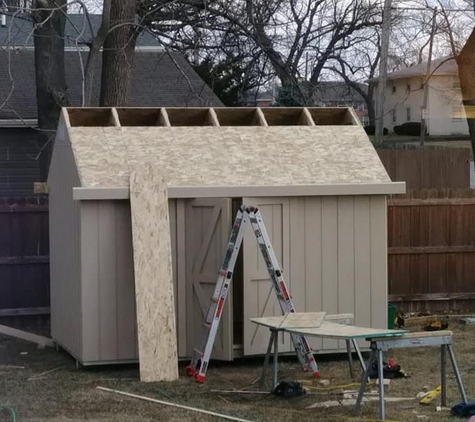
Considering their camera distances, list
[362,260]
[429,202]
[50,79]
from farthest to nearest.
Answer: [50,79], [429,202], [362,260]

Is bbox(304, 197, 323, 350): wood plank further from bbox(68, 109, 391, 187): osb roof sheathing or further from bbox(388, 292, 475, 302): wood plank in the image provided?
bbox(388, 292, 475, 302): wood plank

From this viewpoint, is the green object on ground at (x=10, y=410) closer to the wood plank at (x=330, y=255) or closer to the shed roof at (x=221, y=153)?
the shed roof at (x=221, y=153)

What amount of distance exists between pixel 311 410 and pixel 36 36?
8095mm

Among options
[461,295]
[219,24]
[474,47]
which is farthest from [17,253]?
[474,47]

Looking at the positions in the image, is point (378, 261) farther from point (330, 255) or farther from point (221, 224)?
point (221, 224)

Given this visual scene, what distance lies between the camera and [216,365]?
995 cm

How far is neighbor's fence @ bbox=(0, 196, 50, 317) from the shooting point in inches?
506

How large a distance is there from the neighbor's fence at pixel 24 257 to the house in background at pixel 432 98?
7.70 meters

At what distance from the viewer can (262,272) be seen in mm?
9789

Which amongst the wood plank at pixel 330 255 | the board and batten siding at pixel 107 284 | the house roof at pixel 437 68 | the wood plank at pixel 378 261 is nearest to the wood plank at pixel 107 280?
the board and batten siding at pixel 107 284

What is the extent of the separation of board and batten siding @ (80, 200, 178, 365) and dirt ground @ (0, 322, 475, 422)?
0.26 meters

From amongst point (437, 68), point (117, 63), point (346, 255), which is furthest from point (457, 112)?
point (346, 255)

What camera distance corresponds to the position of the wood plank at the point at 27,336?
11328mm

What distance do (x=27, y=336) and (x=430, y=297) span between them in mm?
5543
